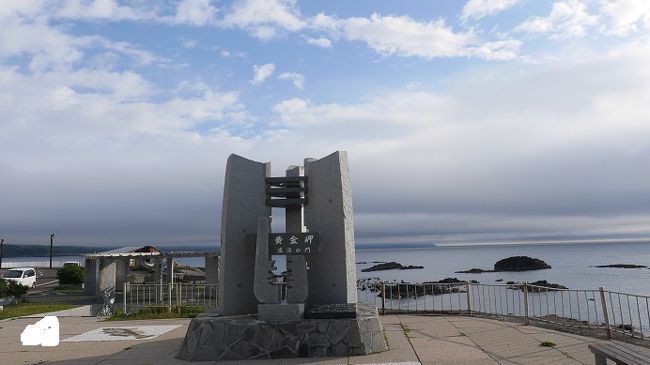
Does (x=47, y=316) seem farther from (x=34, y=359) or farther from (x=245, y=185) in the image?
(x=245, y=185)

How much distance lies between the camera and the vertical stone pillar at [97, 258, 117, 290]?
24.5m

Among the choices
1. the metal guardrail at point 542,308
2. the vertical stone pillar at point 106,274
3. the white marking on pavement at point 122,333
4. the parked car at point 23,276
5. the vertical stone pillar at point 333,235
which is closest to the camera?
the vertical stone pillar at point 333,235

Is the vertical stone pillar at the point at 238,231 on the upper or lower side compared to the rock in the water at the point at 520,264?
upper

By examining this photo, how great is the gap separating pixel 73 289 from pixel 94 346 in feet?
67.4

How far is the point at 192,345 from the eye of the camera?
794 cm

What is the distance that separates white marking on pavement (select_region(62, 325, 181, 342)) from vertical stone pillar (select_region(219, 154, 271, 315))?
215 centimetres

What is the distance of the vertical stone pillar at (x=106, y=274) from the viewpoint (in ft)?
80.2

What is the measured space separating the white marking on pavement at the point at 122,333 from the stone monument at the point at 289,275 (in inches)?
84.3

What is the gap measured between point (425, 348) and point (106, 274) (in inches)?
829

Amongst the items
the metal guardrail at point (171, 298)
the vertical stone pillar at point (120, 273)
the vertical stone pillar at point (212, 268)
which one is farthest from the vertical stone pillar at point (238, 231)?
the vertical stone pillar at point (120, 273)

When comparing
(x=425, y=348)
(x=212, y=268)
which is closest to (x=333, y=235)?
(x=425, y=348)

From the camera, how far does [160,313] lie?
1336cm

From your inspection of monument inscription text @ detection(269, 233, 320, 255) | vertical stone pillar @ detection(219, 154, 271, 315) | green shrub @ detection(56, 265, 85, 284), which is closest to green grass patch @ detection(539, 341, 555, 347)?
monument inscription text @ detection(269, 233, 320, 255)

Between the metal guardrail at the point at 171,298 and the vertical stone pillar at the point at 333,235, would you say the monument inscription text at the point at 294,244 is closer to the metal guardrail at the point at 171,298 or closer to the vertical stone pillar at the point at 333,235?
the vertical stone pillar at the point at 333,235
